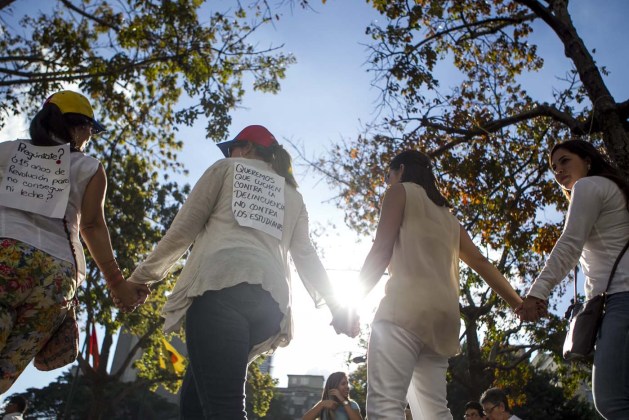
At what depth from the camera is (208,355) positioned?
84.0 inches

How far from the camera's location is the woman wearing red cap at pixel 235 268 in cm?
215

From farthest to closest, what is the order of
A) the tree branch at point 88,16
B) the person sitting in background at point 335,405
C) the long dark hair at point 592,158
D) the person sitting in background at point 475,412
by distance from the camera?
the tree branch at point 88,16 → the person sitting in background at point 475,412 → the person sitting in background at point 335,405 → the long dark hair at point 592,158

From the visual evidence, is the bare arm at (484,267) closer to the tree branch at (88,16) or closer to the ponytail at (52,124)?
the ponytail at (52,124)

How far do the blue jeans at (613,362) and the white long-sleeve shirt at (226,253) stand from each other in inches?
49.6

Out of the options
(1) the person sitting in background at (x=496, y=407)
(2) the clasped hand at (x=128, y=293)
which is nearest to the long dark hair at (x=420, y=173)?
(2) the clasped hand at (x=128, y=293)

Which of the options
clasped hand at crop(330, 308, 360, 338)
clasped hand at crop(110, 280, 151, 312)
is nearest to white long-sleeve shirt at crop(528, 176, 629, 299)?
clasped hand at crop(330, 308, 360, 338)

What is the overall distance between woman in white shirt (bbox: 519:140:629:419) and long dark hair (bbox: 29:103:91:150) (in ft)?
8.17

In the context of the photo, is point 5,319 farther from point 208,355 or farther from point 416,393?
point 416,393

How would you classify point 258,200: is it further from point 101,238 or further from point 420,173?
point 420,173

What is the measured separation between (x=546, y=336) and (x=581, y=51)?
10.5m

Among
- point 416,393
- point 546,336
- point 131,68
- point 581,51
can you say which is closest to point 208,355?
point 416,393

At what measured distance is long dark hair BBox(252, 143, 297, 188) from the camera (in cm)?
297

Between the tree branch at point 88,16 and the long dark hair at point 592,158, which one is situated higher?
the tree branch at point 88,16

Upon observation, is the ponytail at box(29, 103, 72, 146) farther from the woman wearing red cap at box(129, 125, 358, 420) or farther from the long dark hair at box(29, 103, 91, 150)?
the woman wearing red cap at box(129, 125, 358, 420)
